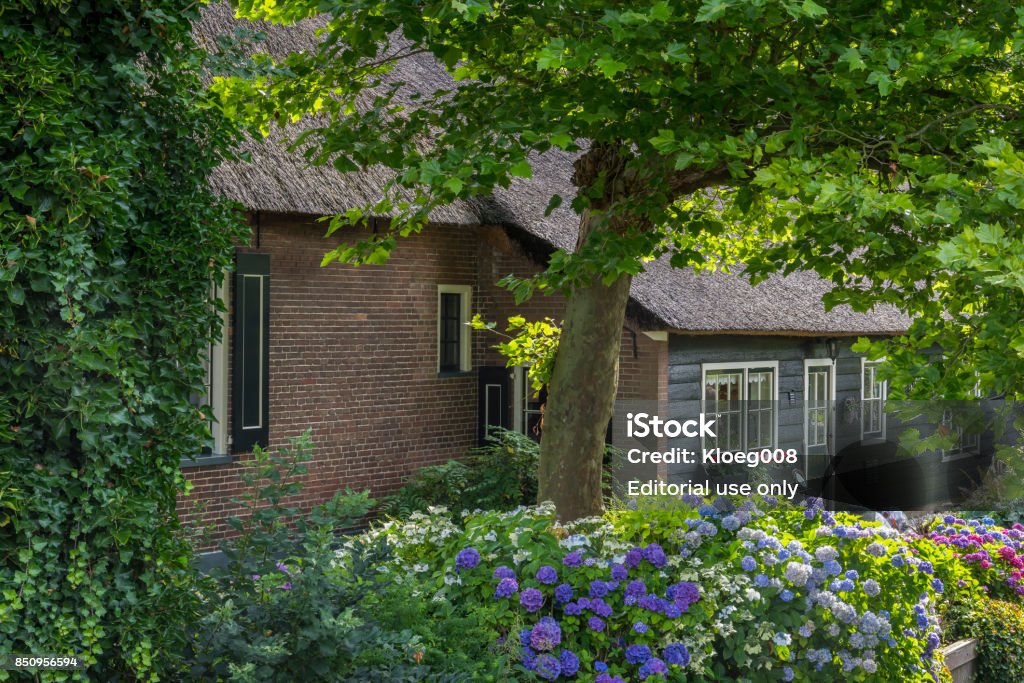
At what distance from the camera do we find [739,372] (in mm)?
14492

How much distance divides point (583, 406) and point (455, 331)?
6.40 metres

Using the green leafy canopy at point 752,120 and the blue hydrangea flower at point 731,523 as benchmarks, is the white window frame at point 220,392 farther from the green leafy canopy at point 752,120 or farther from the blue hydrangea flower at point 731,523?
the blue hydrangea flower at point 731,523

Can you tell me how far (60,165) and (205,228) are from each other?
0.63 m

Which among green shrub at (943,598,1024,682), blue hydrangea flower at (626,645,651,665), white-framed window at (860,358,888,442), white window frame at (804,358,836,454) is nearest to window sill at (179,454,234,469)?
blue hydrangea flower at (626,645,651,665)

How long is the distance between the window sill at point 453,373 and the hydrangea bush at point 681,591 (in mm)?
7170

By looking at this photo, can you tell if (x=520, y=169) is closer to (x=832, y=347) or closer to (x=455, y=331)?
(x=455, y=331)

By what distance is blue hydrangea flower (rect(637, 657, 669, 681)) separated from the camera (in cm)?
496

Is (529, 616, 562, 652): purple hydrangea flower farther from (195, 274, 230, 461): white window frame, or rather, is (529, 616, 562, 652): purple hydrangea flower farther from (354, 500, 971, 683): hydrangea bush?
(195, 274, 230, 461): white window frame

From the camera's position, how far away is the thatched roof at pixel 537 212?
1081 cm

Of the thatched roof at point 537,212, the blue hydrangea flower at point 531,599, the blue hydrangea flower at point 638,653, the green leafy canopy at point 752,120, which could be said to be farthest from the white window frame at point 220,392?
the blue hydrangea flower at point 638,653

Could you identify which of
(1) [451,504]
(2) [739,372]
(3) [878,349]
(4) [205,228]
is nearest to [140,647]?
(4) [205,228]

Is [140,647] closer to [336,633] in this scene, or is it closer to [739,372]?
[336,633]

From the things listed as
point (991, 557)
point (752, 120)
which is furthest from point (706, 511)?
point (991, 557)

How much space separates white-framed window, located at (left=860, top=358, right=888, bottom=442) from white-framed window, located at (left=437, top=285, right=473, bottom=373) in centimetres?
681
